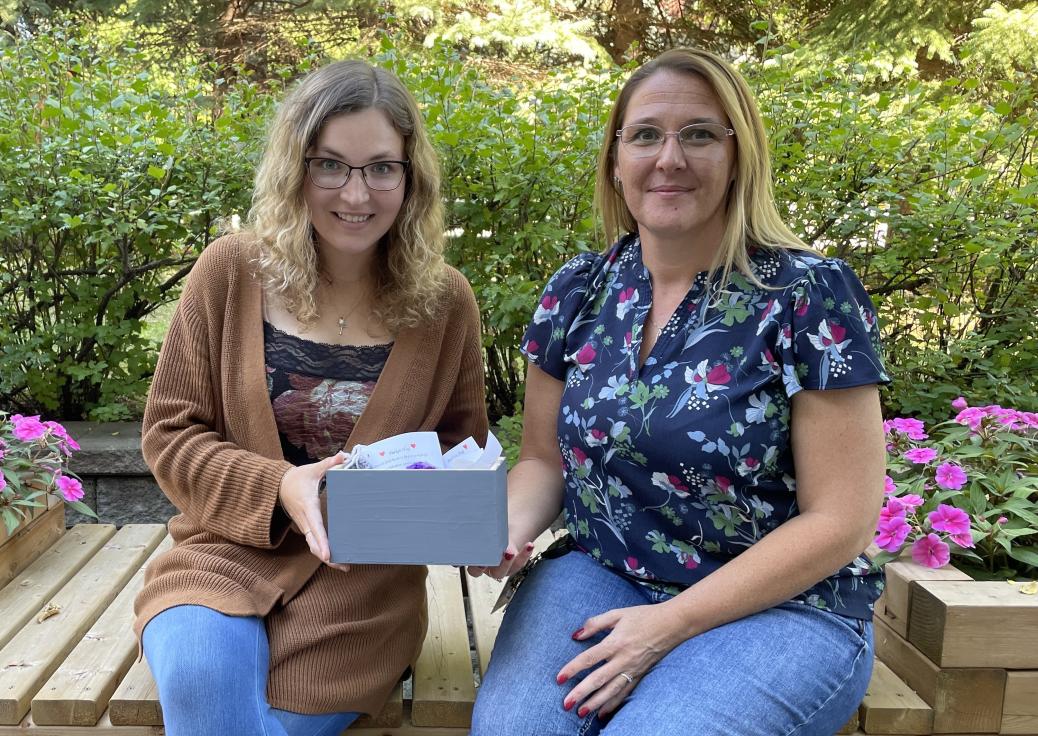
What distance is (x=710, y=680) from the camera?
1585 mm

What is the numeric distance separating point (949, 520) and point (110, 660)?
75.0 inches

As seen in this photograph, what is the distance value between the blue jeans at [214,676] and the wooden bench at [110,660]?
23 centimetres

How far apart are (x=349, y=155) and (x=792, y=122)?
7.74 feet

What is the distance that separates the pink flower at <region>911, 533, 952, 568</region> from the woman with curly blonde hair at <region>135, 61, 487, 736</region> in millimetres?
1127

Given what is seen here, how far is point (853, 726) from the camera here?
1953 millimetres

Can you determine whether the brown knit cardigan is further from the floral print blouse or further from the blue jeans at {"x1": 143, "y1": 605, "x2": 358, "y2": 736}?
the floral print blouse

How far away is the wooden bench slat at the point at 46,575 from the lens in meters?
2.27

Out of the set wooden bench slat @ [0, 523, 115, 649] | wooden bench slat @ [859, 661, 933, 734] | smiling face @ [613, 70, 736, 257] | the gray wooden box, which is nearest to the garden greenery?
wooden bench slat @ [859, 661, 933, 734]

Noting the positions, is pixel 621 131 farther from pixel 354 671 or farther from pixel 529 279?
pixel 529 279

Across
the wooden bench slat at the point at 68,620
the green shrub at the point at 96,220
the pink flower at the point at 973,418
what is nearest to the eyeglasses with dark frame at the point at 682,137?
the pink flower at the point at 973,418

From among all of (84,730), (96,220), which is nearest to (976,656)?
(84,730)

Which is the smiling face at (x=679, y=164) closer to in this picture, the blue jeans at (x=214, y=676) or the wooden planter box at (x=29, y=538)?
the blue jeans at (x=214, y=676)

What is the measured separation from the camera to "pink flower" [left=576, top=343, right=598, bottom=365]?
1.93 metres

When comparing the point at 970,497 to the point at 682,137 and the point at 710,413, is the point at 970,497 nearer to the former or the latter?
the point at 710,413
